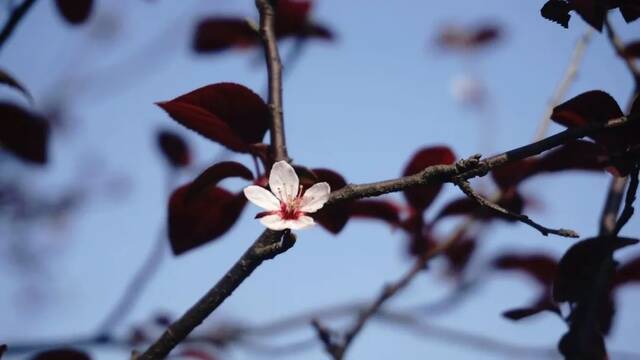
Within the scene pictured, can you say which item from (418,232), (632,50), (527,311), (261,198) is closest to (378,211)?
(418,232)

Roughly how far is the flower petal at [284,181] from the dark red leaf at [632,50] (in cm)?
93

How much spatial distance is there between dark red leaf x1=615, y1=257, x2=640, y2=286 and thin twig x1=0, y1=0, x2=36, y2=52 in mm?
1414

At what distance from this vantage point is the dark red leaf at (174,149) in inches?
75.5

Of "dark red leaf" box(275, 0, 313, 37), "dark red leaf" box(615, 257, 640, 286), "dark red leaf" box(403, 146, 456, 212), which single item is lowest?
"dark red leaf" box(615, 257, 640, 286)

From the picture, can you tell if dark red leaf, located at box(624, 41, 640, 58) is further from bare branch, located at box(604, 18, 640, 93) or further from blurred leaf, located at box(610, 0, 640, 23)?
blurred leaf, located at box(610, 0, 640, 23)

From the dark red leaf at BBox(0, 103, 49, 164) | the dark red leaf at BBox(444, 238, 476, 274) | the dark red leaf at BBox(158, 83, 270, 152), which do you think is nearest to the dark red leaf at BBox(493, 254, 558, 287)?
the dark red leaf at BBox(444, 238, 476, 274)

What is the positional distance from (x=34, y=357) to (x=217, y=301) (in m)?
0.57

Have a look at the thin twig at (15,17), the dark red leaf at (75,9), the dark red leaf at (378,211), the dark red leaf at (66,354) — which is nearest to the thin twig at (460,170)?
the dark red leaf at (378,211)

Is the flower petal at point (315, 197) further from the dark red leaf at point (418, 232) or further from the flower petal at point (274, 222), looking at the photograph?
the dark red leaf at point (418, 232)

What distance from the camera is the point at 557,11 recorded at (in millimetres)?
748

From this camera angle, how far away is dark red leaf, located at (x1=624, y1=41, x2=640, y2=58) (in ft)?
4.14

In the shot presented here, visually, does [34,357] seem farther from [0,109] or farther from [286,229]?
[286,229]

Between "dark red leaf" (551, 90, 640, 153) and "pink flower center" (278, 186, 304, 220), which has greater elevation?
"dark red leaf" (551, 90, 640, 153)

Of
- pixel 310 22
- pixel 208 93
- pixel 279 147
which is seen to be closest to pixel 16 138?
pixel 208 93
